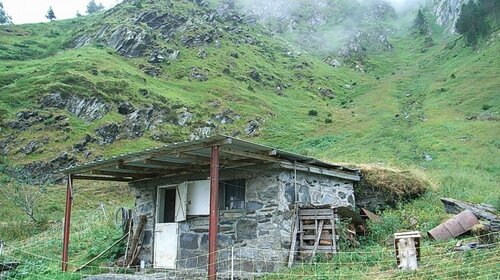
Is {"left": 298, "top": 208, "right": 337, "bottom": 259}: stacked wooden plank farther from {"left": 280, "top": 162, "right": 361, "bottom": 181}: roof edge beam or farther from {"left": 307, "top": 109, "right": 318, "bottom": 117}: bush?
{"left": 307, "top": 109, "right": 318, "bottom": 117}: bush

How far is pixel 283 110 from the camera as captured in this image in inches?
1913

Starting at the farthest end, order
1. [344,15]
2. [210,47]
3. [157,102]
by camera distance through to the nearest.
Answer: [344,15], [210,47], [157,102]

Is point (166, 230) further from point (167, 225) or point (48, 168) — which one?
point (48, 168)

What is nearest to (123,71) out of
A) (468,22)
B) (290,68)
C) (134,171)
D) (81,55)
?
(81,55)

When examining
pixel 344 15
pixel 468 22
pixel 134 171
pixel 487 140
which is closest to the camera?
pixel 134 171

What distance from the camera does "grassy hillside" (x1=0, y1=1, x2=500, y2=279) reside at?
1584 centimetres

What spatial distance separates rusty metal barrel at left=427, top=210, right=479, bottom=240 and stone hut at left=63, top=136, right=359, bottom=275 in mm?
2521

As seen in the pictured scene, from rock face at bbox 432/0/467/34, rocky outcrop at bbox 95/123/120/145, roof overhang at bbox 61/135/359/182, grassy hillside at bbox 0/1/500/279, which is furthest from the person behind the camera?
rock face at bbox 432/0/467/34

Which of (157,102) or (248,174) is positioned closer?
(248,174)

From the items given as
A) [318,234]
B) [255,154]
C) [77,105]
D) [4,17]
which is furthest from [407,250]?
[4,17]

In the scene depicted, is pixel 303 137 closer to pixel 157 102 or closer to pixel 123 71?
pixel 157 102

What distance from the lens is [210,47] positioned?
216ft

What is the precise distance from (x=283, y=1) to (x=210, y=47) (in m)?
49.0

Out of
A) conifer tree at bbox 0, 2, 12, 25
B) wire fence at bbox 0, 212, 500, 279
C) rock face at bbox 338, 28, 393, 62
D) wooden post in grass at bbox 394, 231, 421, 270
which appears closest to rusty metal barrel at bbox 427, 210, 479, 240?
wire fence at bbox 0, 212, 500, 279
